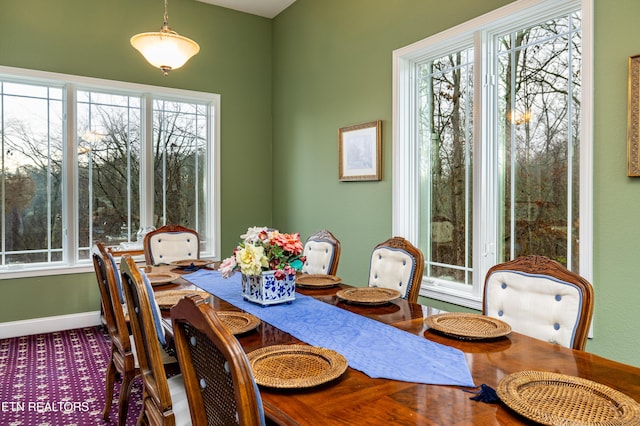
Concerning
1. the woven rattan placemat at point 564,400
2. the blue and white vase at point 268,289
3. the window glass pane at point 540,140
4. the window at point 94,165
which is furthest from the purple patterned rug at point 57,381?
the window glass pane at point 540,140

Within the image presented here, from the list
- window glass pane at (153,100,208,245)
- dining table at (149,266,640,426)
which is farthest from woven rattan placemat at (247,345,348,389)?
window glass pane at (153,100,208,245)

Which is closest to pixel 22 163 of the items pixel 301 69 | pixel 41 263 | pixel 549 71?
pixel 41 263

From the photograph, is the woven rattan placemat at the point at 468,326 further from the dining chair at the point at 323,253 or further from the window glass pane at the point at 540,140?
the dining chair at the point at 323,253

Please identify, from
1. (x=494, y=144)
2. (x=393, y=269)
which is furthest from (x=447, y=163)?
(x=393, y=269)

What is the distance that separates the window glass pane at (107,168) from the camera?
4.32 m

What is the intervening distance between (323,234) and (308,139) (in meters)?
1.69

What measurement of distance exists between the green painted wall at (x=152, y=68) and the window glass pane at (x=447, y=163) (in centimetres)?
228

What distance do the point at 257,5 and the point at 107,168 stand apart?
2344 mm

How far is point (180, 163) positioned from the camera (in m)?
4.84

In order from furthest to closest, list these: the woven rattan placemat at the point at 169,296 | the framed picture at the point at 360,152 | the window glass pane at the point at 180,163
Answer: the window glass pane at the point at 180,163
the framed picture at the point at 360,152
the woven rattan placemat at the point at 169,296

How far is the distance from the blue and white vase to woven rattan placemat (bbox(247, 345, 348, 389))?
2.06 feet

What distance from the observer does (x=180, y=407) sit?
1688 millimetres

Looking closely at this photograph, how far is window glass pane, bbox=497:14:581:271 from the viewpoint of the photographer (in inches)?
101

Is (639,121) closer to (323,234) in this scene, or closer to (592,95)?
(592,95)
